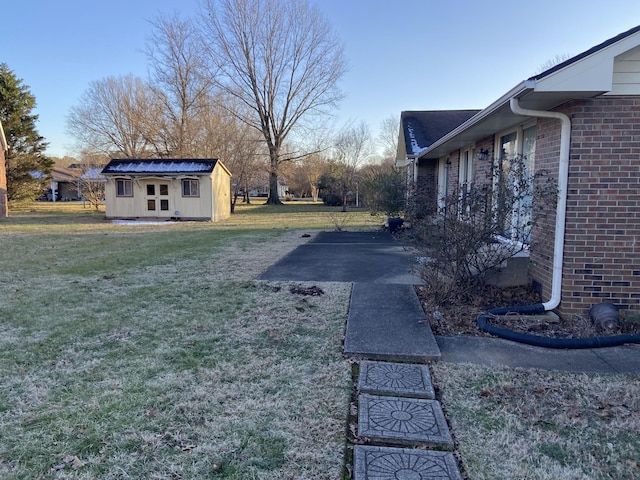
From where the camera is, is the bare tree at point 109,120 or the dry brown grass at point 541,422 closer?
the dry brown grass at point 541,422

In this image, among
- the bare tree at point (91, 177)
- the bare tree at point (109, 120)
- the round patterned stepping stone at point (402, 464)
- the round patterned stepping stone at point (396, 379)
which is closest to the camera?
the round patterned stepping stone at point (402, 464)

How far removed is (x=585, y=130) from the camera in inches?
177

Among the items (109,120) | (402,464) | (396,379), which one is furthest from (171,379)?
(109,120)

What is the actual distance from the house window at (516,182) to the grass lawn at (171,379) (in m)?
2.32

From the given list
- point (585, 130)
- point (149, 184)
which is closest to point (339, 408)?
point (585, 130)

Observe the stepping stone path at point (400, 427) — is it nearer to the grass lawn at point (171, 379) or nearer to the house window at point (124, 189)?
the grass lawn at point (171, 379)

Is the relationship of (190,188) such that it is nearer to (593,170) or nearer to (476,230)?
(476,230)

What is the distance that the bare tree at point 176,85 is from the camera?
2911 cm

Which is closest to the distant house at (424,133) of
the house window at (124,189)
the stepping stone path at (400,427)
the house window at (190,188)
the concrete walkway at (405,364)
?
the concrete walkway at (405,364)

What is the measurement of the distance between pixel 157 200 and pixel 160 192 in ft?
1.37

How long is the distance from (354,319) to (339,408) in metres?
1.90

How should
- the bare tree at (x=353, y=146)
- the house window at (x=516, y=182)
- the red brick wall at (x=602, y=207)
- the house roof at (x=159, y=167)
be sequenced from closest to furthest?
the red brick wall at (x=602, y=207), the house window at (x=516, y=182), the house roof at (x=159, y=167), the bare tree at (x=353, y=146)

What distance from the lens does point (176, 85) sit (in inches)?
1160

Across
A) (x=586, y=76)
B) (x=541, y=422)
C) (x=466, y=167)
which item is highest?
(x=586, y=76)
